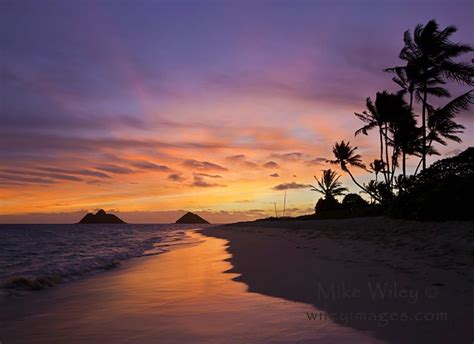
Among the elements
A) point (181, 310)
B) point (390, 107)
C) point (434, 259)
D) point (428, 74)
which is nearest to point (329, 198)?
point (390, 107)

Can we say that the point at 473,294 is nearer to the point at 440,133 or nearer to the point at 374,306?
the point at 374,306

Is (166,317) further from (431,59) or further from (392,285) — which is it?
(431,59)

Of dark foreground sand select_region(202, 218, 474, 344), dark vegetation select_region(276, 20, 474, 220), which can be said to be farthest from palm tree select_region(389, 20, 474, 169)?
dark foreground sand select_region(202, 218, 474, 344)

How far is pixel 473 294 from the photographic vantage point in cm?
512

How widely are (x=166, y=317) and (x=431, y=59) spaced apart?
27.7m

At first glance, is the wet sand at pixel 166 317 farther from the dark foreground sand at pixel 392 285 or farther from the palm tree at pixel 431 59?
the palm tree at pixel 431 59

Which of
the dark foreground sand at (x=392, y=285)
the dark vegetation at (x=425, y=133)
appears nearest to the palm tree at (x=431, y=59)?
the dark vegetation at (x=425, y=133)

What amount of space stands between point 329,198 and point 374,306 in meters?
57.8

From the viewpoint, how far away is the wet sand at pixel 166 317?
4.14m

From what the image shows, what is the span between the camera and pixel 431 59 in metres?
26.5

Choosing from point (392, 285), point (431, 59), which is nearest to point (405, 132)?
point (431, 59)

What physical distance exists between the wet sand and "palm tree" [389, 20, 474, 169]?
2284 centimetres

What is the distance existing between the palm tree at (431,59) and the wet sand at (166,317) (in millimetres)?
22842

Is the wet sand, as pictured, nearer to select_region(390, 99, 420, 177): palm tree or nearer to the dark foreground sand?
the dark foreground sand
